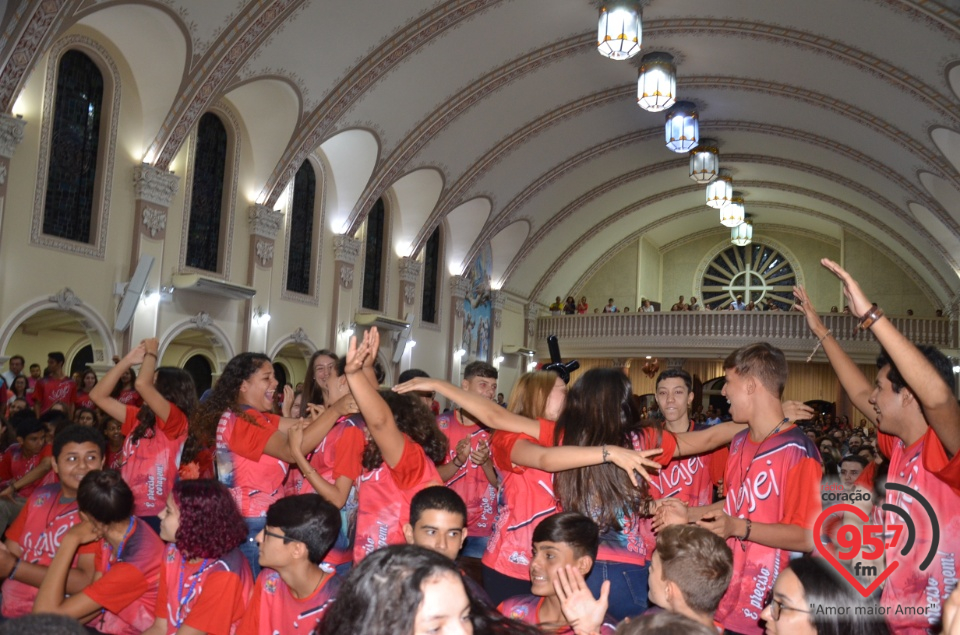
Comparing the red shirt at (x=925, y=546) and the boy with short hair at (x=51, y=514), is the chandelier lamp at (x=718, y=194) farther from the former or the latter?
the red shirt at (x=925, y=546)

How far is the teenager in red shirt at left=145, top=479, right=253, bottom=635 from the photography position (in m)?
3.38

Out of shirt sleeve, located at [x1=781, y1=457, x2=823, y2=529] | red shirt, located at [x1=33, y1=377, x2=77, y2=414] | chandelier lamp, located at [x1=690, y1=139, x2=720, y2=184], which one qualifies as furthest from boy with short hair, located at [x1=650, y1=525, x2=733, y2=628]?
chandelier lamp, located at [x1=690, y1=139, x2=720, y2=184]

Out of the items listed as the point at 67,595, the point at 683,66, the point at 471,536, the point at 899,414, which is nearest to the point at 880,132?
the point at 683,66

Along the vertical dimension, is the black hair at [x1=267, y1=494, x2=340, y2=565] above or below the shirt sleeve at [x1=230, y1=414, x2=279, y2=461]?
below

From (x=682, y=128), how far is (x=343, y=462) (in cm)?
1481

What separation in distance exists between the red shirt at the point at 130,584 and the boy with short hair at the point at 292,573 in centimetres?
68

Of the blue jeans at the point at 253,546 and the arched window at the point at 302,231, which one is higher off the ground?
the arched window at the point at 302,231

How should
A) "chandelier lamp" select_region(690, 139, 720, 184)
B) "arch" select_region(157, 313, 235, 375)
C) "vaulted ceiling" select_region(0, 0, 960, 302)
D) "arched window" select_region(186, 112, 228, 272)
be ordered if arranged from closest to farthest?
1. "vaulted ceiling" select_region(0, 0, 960, 302)
2. "arch" select_region(157, 313, 235, 375)
3. "arched window" select_region(186, 112, 228, 272)
4. "chandelier lamp" select_region(690, 139, 720, 184)

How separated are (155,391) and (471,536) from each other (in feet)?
7.36

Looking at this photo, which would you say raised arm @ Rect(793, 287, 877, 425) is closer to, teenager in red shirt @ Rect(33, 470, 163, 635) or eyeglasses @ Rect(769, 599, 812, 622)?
eyeglasses @ Rect(769, 599, 812, 622)

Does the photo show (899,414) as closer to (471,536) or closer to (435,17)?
(471,536)

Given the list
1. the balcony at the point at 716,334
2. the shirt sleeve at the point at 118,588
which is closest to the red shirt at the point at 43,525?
the shirt sleeve at the point at 118,588

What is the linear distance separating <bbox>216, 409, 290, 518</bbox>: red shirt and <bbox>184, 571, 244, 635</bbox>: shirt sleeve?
0.84m

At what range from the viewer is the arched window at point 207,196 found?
544 inches
